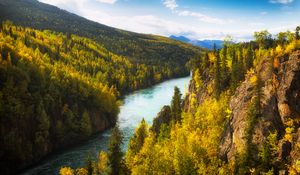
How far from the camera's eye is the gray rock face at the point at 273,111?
67.9 metres

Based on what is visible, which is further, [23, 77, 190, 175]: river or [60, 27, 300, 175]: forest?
[23, 77, 190, 175]: river

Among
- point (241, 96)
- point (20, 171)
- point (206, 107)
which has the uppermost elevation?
point (241, 96)

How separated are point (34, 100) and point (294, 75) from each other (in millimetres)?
85210

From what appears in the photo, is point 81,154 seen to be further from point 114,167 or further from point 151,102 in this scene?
point 151,102

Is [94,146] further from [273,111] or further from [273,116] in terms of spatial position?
[273,116]

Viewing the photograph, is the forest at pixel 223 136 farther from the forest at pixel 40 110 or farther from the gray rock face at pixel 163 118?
the forest at pixel 40 110

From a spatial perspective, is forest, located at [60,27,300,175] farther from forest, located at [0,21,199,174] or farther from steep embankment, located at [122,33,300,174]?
forest, located at [0,21,199,174]

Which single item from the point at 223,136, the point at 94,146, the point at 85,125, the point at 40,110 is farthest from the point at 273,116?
→ the point at 85,125

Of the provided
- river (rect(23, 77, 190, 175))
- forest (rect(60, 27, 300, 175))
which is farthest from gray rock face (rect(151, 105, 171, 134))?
river (rect(23, 77, 190, 175))

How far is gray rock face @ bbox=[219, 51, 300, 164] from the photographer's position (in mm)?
67938

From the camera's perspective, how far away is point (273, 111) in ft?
236

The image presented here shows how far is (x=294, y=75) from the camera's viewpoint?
6938cm

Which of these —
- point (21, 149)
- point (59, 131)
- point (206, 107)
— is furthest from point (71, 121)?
point (206, 107)

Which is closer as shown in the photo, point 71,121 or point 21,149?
point 21,149
